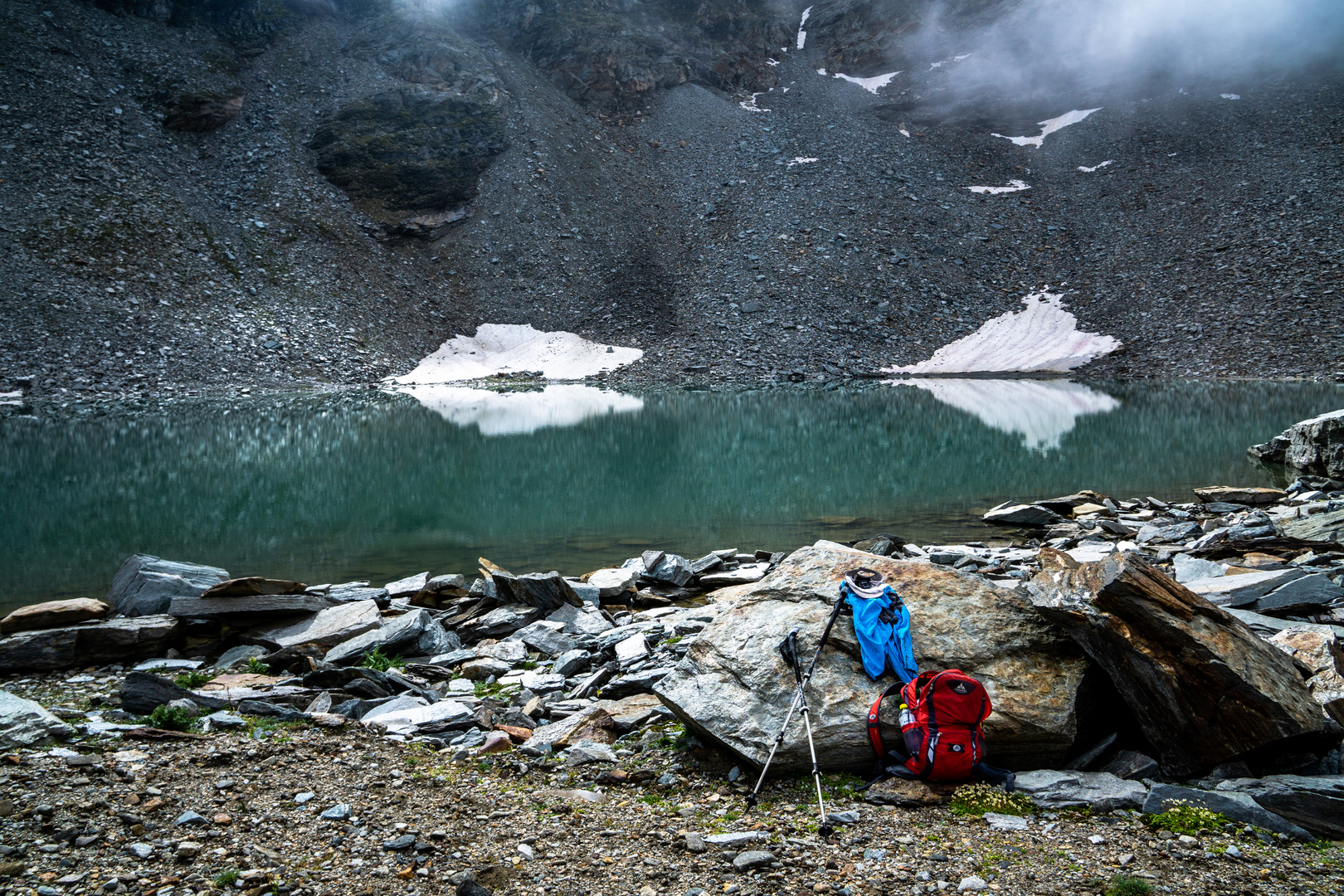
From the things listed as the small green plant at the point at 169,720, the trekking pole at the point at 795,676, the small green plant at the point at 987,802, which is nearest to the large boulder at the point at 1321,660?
the small green plant at the point at 987,802

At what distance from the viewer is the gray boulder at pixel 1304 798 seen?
12.5ft

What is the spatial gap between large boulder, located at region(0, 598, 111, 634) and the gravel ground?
4.07 m

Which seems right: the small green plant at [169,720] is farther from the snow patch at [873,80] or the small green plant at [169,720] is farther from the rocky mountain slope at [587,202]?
the snow patch at [873,80]

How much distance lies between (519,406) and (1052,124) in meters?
60.6

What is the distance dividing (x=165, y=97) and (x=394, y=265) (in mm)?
20953

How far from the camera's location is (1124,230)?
55.3 m

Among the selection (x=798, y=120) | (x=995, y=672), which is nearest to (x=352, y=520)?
(x=995, y=672)

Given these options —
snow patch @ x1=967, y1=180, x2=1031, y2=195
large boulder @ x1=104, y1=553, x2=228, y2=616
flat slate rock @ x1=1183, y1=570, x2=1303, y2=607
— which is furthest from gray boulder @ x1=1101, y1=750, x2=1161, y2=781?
snow patch @ x1=967, y1=180, x2=1031, y2=195

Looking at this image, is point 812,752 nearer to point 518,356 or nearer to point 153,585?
point 153,585

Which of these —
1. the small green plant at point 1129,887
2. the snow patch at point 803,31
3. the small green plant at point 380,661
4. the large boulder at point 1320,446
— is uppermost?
the snow patch at point 803,31

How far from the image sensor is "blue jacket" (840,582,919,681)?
193 inches

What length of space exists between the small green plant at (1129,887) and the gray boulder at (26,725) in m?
5.96

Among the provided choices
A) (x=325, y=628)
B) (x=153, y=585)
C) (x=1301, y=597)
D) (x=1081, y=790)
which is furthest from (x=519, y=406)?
(x=1081, y=790)

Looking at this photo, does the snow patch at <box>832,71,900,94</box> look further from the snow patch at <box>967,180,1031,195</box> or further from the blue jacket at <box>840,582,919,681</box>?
the blue jacket at <box>840,582,919,681</box>
